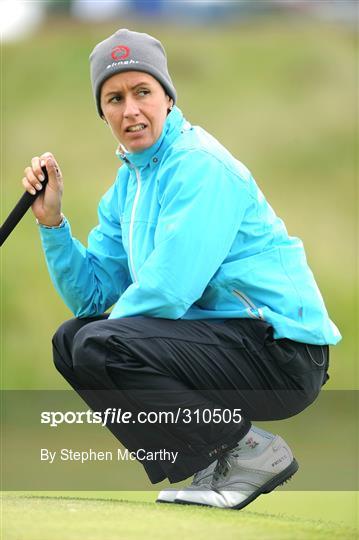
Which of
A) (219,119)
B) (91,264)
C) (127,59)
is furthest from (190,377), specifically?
(219,119)

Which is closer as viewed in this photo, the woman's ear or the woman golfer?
the woman golfer

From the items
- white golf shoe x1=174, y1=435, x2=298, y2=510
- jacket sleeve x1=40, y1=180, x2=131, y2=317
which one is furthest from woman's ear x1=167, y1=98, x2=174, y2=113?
white golf shoe x1=174, y1=435, x2=298, y2=510

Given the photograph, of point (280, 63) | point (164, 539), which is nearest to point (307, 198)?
point (280, 63)

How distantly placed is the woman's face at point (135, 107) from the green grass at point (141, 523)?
117 cm

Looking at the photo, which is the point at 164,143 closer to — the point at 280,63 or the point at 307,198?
the point at 307,198

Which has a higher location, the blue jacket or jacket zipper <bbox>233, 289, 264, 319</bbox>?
the blue jacket

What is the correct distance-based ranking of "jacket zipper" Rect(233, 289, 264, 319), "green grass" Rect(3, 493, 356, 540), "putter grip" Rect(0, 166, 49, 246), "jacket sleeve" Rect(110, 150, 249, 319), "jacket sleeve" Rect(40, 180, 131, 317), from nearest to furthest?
"green grass" Rect(3, 493, 356, 540)
"jacket sleeve" Rect(110, 150, 249, 319)
"jacket zipper" Rect(233, 289, 264, 319)
"putter grip" Rect(0, 166, 49, 246)
"jacket sleeve" Rect(40, 180, 131, 317)

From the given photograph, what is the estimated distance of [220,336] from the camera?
3496 millimetres

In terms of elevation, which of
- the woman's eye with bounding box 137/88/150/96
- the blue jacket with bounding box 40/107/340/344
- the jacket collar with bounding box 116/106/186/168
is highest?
the woman's eye with bounding box 137/88/150/96

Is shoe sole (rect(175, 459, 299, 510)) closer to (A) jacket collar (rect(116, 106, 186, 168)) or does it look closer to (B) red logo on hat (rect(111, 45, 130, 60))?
(A) jacket collar (rect(116, 106, 186, 168))

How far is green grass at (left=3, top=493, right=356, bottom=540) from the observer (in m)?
3.01

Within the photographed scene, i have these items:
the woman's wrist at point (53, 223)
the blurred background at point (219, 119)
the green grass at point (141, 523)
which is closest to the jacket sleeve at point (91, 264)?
the woman's wrist at point (53, 223)

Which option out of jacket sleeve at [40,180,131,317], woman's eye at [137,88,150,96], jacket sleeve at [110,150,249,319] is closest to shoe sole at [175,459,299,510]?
jacket sleeve at [110,150,249,319]

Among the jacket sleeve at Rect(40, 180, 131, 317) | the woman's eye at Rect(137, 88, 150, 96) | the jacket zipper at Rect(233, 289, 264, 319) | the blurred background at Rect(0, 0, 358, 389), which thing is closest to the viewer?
the jacket zipper at Rect(233, 289, 264, 319)
